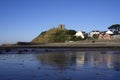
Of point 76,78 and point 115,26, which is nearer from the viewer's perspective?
point 76,78

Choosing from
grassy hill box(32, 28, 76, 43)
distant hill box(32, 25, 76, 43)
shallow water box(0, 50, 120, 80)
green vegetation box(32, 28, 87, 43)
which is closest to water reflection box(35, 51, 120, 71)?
shallow water box(0, 50, 120, 80)

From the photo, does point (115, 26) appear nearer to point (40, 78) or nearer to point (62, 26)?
point (62, 26)

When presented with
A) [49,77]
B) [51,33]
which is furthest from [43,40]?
[49,77]

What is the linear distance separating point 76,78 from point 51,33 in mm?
163699

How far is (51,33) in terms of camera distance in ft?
598

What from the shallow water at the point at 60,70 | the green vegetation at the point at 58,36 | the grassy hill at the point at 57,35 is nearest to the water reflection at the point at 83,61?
the shallow water at the point at 60,70

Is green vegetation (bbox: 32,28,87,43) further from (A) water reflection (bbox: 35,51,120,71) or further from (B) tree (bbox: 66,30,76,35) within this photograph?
(A) water reflection (bbox: 35,51,120,71)

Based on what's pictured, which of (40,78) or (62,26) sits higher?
(62,26)

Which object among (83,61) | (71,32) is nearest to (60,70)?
(83,61)

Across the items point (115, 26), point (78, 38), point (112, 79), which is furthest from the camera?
point (115, 26)

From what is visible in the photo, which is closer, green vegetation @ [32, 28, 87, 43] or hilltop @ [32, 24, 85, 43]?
green vegetation @ [32, 28, 87, 43]

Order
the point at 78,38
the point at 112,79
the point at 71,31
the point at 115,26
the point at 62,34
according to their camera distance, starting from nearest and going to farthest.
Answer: the point at 112,79 → the point at 78,38 → the point at 62,34 → the point at 71,31 → the point at 115,26

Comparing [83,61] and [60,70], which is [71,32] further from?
[60,70]

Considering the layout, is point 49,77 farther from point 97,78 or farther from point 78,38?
point 78,38
